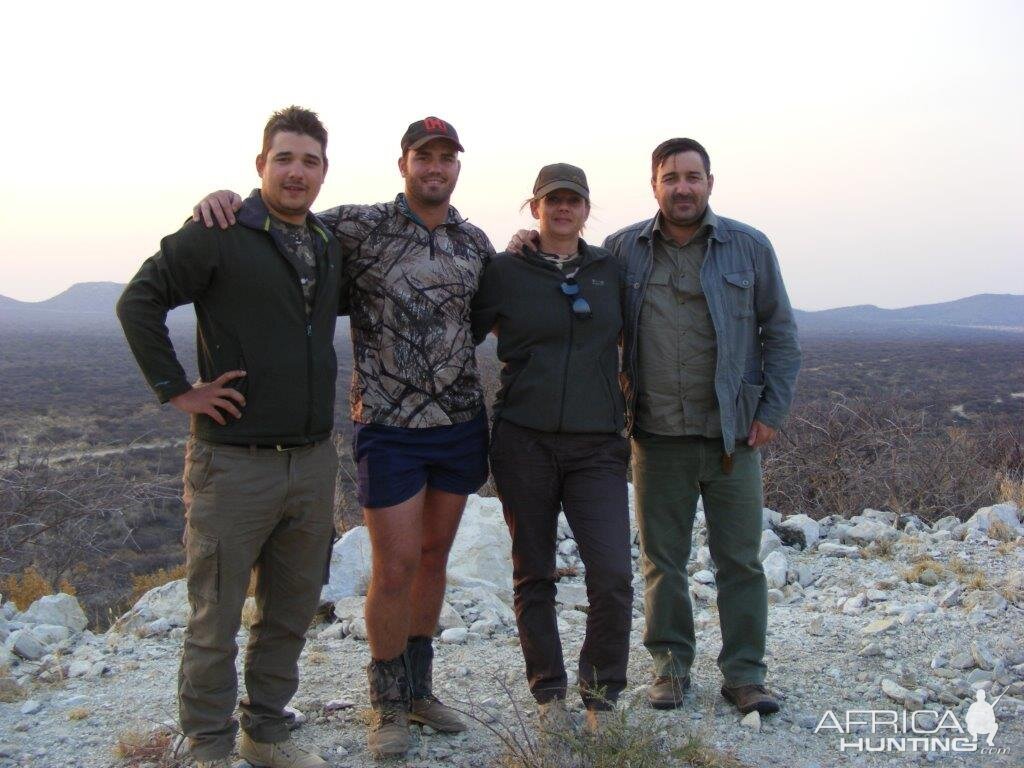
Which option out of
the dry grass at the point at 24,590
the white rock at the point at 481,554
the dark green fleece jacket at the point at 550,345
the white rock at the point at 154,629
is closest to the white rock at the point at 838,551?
the white rock at the point at 481,554

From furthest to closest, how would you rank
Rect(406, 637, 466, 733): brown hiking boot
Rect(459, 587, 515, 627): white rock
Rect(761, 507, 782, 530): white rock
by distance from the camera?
Rect(761, 507, 782, 530): white rock < Rect(459, 587, 515, 627): white rock < Rect(406, 637, 466, 733): brown hiking boot

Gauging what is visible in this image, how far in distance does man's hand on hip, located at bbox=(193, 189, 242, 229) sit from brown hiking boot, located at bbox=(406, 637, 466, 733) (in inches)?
74.1

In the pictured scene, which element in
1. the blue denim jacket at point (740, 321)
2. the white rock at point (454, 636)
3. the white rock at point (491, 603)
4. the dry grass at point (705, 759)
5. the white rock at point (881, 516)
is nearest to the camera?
the dry grass at point (705, 759)

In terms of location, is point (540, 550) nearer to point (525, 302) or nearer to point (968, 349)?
point (525, 302)

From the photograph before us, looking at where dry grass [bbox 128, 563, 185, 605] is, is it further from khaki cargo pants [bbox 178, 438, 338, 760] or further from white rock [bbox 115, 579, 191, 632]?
khaki cargo pants [bbox 178, 438, 338, 760]

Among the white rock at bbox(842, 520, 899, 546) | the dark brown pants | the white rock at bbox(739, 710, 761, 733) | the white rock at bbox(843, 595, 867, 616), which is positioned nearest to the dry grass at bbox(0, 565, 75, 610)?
the dark brown pants

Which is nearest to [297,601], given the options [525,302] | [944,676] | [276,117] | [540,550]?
[540,550]

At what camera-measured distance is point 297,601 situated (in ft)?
11.4

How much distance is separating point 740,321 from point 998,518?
420cm

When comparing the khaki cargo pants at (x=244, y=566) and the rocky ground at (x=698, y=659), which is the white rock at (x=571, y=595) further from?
the khaki cargo pants at (x=244, y=566)

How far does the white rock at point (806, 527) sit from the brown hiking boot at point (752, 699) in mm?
3007

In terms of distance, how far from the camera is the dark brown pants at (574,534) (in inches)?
144

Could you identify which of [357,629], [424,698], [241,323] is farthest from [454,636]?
[241,323]

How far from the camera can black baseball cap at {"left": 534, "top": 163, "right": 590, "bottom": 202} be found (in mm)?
3652
